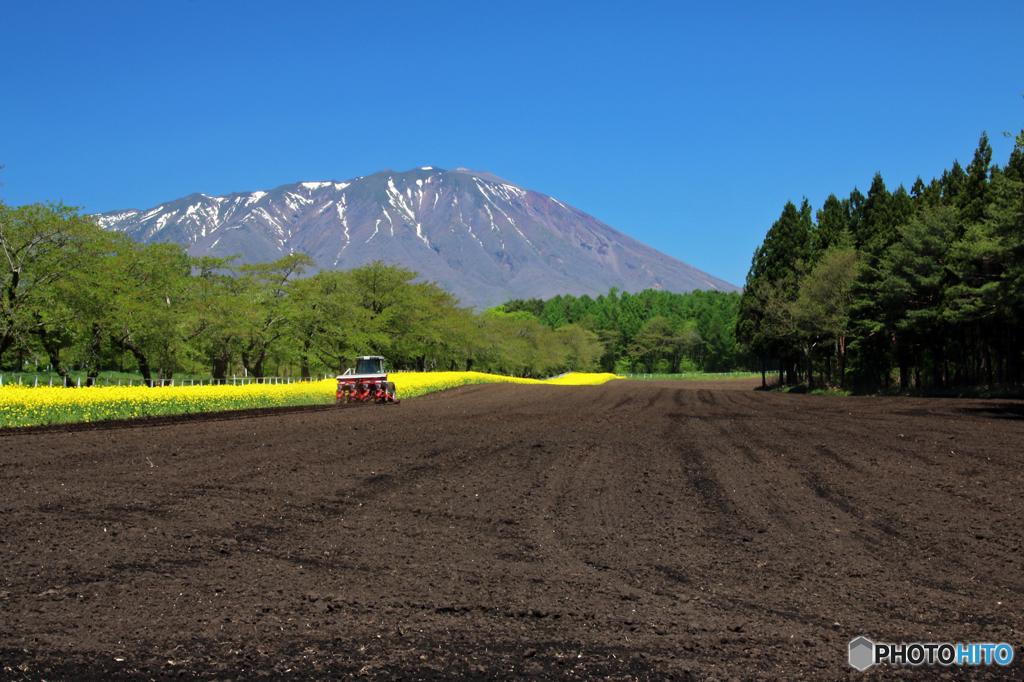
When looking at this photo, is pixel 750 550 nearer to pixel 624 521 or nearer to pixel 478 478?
pixel 624 521

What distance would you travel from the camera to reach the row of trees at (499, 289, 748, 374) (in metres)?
136

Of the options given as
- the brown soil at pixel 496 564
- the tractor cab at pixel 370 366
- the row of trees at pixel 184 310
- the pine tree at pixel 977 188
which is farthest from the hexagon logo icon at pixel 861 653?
the pine tree at pixel 977 188

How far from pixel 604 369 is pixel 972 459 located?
428 ft

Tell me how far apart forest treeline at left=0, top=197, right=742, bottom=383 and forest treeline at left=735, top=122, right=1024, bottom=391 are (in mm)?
31712

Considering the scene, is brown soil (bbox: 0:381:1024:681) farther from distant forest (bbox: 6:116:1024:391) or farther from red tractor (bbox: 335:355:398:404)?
distant forest (bbox: 6:116:1024:391)

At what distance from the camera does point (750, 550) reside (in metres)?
5.98

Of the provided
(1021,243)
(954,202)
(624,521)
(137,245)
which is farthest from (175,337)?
(954,202)

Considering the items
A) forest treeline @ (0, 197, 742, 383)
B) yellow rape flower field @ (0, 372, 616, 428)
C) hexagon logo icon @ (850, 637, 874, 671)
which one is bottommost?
hexagon logo icon @ (850, 637, 874, 671)

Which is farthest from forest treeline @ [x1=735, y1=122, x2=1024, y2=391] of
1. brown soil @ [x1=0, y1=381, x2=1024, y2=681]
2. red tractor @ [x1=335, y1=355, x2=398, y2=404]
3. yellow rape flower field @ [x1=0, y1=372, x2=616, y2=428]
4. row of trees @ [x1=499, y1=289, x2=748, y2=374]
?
row of trees @ [x1=499, y1=289, x2=748, y2=374]

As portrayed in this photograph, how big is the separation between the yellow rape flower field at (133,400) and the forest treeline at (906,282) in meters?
30.4

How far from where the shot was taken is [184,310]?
35469mm

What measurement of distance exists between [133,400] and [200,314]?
15306 millimetres

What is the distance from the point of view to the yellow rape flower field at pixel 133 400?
1702cm

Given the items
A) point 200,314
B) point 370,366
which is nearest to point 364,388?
point 370,366
